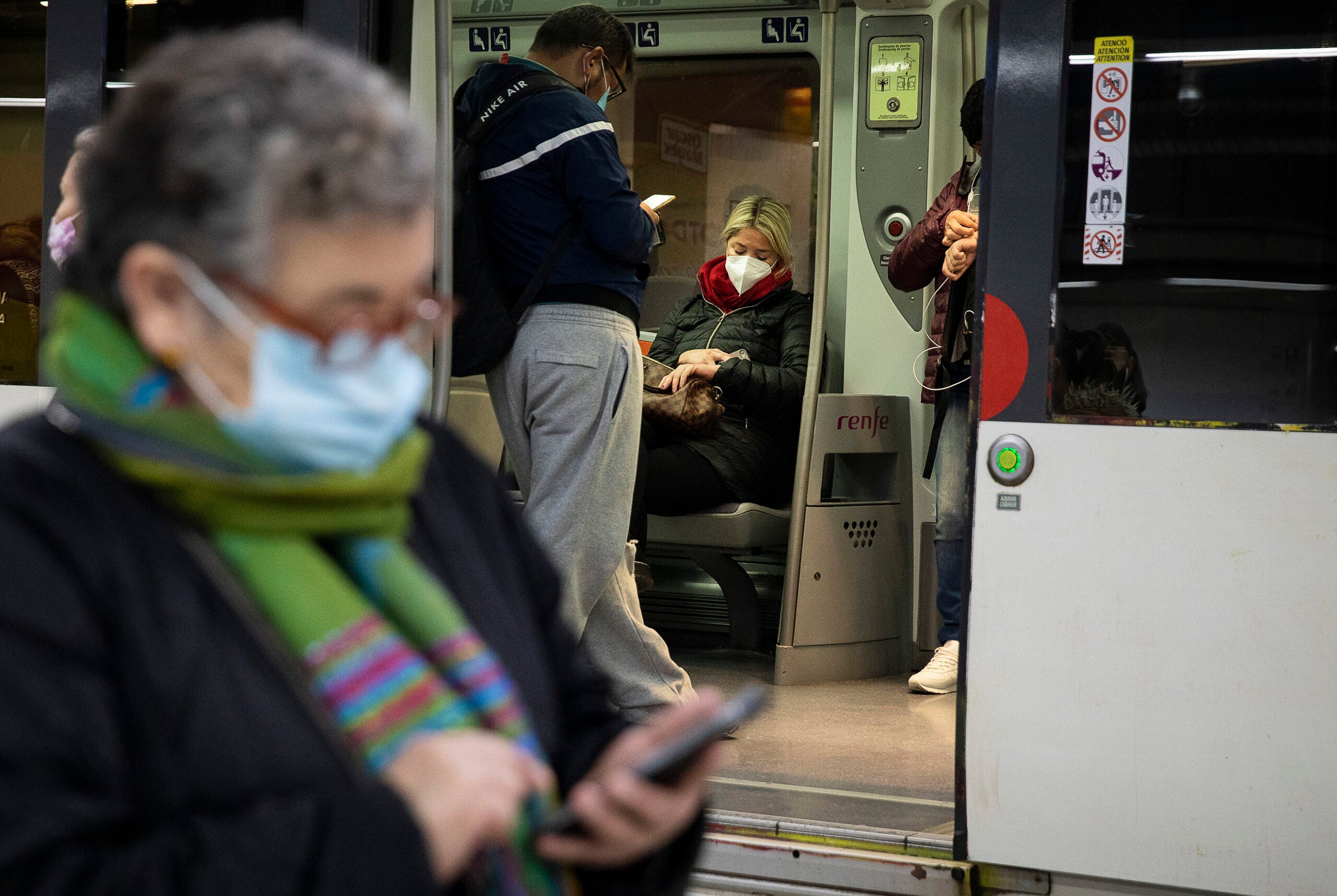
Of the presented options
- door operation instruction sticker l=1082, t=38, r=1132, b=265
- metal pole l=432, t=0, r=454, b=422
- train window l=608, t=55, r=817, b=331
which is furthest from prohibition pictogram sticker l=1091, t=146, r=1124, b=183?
train window l=608, t=55, r=817, b=331

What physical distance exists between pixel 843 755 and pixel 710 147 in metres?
3.02

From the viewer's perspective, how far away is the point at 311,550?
0.97 m

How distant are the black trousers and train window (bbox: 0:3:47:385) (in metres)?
2.07

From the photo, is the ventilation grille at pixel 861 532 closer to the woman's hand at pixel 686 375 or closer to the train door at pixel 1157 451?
the woman's hand at pixel 686 375

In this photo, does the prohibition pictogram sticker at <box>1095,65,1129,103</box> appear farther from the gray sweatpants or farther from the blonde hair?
the blonde hair

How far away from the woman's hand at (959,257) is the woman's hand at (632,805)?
9.98ft

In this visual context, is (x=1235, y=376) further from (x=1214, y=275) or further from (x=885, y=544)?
(x=885, y=544)

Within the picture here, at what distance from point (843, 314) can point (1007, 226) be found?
241 centimetres

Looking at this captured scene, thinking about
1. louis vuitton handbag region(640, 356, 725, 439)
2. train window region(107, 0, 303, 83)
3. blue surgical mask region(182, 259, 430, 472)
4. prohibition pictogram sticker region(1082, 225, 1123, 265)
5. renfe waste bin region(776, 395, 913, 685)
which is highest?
train window region(107, 0, 303, 83)

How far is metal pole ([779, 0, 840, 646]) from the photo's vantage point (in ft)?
13.7

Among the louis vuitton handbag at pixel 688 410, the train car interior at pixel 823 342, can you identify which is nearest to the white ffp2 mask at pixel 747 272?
the train car interior at pixel 823 342

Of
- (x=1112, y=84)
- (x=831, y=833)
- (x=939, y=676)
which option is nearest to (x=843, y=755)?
(x=831, y=833)

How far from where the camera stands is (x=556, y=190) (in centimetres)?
323

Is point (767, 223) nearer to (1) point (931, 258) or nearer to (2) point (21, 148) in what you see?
(1) point (931, 258)
